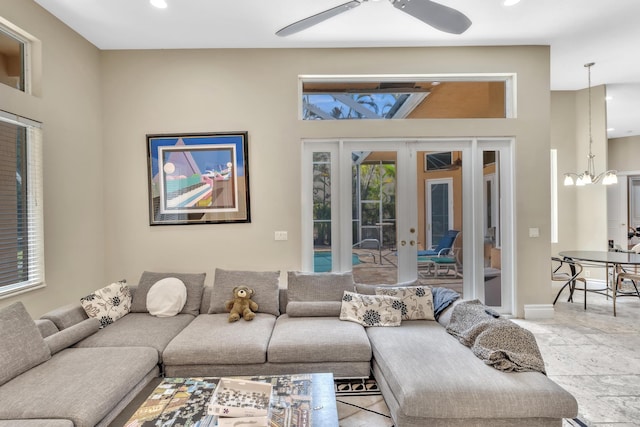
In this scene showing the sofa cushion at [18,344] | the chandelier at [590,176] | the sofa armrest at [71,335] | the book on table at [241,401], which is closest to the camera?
the book on table at [241,401]

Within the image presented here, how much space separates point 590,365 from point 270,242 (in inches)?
128


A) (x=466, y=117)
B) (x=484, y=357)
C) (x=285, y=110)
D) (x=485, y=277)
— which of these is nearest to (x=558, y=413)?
(x=484, y=357)

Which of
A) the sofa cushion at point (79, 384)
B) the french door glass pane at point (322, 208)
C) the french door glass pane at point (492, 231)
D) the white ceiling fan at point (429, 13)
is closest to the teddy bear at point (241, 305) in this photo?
the sofa cushion at point (79, 384)

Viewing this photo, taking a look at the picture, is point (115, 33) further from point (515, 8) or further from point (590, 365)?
point (590, 365)

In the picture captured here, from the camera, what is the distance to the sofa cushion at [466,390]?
172 cm

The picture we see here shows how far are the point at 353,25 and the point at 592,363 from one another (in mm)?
3874

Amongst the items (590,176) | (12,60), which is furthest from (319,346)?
(590,176)

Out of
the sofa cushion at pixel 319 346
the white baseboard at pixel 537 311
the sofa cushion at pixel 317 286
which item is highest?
the sofa cushion at pixel 317 286

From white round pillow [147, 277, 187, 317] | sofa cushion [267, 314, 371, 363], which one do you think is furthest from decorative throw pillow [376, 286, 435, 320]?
white round pillow [147, 277, 187, 317]

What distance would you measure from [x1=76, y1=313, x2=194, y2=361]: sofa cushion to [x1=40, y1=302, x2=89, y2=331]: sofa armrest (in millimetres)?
211

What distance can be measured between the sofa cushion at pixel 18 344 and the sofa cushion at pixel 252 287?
126cm

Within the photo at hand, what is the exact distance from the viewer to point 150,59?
3.77 m

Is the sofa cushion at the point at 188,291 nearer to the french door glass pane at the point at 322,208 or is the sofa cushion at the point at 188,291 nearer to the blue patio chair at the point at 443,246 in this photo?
the french door glass pane at the point at 322,208

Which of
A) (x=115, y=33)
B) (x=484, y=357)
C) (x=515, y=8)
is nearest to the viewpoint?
(x=484, y=357)
